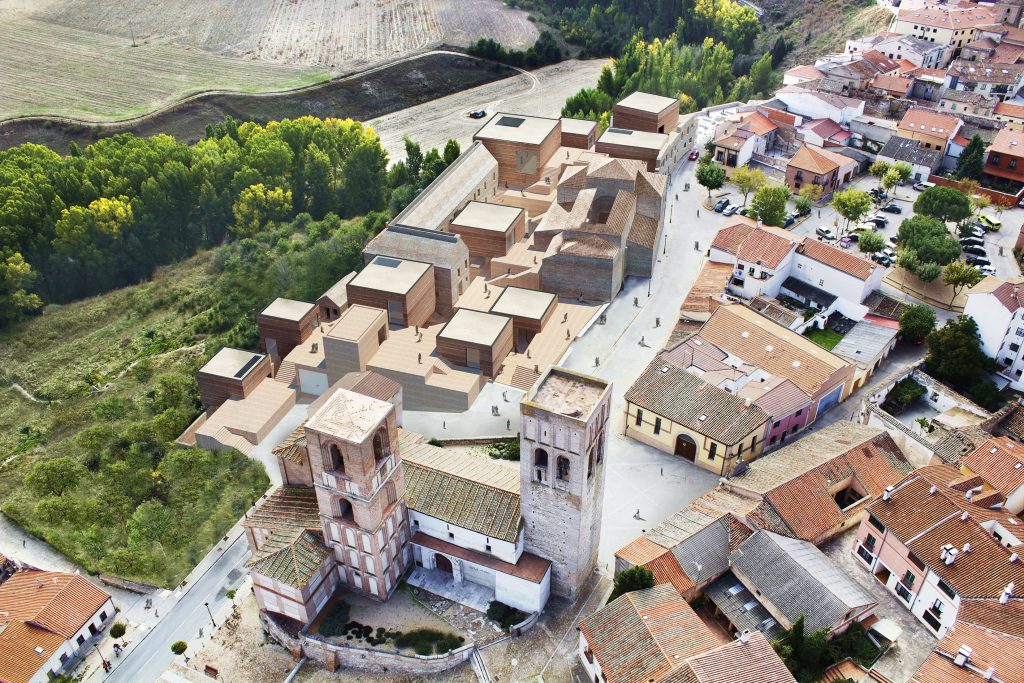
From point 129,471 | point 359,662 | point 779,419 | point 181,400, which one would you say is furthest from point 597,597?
point 181,400

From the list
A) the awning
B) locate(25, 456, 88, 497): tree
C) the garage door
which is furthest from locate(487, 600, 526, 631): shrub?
locate(25, 456, 88, 497): tree

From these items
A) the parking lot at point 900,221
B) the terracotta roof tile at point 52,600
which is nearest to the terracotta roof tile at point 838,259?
the parking lot at point 900,221

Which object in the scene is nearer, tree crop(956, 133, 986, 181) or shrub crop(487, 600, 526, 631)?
shrub crop(487, 600, 526, 631)

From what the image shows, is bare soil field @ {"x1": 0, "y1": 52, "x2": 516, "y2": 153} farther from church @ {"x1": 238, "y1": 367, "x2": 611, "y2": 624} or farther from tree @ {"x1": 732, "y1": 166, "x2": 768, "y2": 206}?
church @ {"x1": 238, "y1": 367, "x2": 611, "y2": 624}

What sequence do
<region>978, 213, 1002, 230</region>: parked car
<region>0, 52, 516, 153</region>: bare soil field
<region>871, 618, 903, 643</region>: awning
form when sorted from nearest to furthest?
<region>871, 618, 903, 643</region>: awning, <region>978, 213, 1002, 230</region>: parked car, <region>0, 52, 516, 153</region>: bare soil field

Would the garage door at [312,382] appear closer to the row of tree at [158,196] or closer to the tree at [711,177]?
the row of tree at [158,196]

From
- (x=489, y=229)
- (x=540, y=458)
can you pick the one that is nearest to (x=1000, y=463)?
(x=540, y=458)

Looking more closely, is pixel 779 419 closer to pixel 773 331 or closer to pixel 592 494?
pixel 773 331
